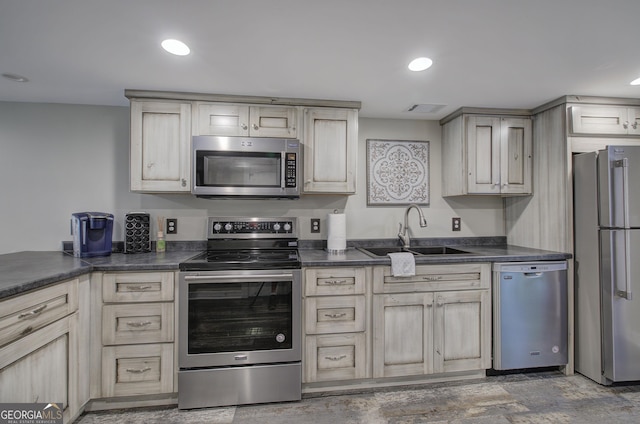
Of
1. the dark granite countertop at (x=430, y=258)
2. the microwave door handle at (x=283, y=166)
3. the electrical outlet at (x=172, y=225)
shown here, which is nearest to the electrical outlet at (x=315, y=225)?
the dark granite countertop at (x=430, y=258)

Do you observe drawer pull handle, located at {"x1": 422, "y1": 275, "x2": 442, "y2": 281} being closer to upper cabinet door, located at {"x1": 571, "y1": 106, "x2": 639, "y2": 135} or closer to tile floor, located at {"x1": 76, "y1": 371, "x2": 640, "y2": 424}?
tile floor, located at {"x1": 76, "y1": 371, "x2": 640, "y2": 424}

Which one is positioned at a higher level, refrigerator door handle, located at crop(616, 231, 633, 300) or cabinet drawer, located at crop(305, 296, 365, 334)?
refrigerator door handle, located at crop(616, 231, 633, 300)

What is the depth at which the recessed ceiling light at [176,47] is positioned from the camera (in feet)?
4.95

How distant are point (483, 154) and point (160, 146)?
263cm

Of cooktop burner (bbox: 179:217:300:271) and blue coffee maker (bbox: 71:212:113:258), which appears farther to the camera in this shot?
cooktop burner (bbox: 179:217:300:271)

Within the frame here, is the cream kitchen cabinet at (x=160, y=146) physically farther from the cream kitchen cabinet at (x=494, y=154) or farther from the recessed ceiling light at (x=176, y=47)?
the cream kitchen cabinet at (x=494, y=154)

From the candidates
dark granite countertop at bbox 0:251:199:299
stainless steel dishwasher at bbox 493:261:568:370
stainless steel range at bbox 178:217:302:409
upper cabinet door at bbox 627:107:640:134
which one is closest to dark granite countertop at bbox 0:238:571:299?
dark granite countertop at bbox 0:251:199:299

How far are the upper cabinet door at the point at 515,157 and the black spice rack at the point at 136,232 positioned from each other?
118 inches

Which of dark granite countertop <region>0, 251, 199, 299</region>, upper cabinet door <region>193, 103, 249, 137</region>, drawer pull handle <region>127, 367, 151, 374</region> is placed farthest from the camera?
upper cabinet door <region>193, 103, 249, 137</region>

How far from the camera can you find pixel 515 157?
2475 millimetres

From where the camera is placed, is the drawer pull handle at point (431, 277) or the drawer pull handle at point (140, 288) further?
the drawer pull handle at point (431, 277)

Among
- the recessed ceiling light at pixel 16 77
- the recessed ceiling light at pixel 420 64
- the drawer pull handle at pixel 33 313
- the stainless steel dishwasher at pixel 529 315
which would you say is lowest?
the stainless steel dishwasher at pixel 529 315

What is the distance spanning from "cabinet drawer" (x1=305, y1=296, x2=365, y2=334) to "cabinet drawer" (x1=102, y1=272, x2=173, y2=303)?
916 millimetres

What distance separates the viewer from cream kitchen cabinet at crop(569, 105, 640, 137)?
218cm
